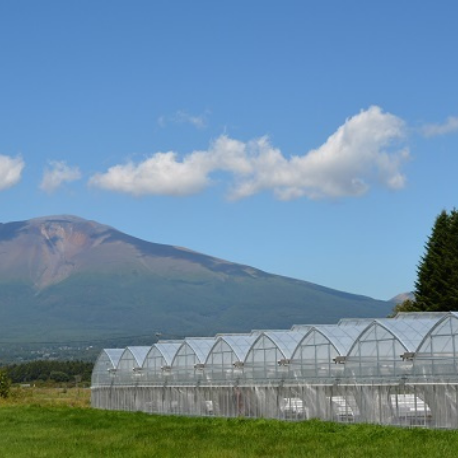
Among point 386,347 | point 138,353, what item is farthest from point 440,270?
Answer: point 386,347

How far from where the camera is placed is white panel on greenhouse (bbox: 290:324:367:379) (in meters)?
44.3

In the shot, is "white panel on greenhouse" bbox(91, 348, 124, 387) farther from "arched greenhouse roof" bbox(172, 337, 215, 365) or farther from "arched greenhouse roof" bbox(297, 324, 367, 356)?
"arched greenhouse roof" bbox(297, 324, 367, 356)

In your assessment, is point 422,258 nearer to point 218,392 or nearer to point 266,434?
point 218,392

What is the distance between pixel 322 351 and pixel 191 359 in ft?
47.5

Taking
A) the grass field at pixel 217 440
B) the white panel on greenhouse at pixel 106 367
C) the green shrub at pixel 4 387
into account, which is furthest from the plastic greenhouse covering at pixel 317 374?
the green shrub at pixel 4 387

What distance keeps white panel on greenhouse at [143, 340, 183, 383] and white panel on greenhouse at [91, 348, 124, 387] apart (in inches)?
240

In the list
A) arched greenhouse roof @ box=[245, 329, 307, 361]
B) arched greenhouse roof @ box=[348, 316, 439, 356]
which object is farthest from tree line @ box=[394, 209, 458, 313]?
arched greenhouse roof @ box=[348, 316, 439, 356]

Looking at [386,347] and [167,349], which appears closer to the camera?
[386,347]

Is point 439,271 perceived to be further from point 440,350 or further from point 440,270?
point 440,350

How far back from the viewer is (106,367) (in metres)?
71.5

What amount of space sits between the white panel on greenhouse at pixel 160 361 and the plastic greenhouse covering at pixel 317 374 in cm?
7

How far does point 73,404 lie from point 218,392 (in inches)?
952

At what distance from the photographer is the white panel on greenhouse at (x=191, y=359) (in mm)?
57094

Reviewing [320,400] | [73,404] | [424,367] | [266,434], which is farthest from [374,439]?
[73,404]
